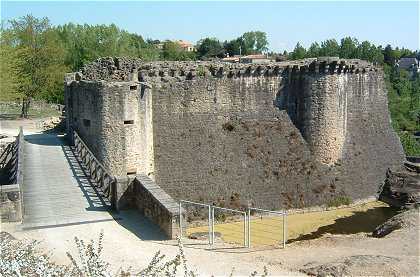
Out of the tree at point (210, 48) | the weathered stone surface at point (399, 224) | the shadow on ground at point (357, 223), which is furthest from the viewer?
the tree at point (210, 48)

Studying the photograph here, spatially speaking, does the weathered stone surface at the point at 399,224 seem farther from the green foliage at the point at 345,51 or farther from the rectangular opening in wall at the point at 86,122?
the green foliage at the point at 345,51

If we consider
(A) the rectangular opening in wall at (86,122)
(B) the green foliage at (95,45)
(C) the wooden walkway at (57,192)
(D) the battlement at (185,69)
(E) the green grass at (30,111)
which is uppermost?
(B) the green foliage at (95,45)

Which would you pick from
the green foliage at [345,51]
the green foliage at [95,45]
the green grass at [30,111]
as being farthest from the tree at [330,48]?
the green grass at [30,111]

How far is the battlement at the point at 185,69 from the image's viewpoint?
66.2ft

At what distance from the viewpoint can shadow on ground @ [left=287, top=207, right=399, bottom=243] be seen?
755 inches

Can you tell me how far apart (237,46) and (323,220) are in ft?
281

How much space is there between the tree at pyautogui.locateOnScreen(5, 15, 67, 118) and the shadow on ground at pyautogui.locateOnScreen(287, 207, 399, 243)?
25217 mm

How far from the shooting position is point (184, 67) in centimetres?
2066

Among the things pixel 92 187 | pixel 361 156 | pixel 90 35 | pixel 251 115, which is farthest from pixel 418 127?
pixel 92 187

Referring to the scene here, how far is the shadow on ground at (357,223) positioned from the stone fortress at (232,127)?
4.80 ft

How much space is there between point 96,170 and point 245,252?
266 inches

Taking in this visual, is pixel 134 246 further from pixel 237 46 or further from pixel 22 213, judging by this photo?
pixel 237 46

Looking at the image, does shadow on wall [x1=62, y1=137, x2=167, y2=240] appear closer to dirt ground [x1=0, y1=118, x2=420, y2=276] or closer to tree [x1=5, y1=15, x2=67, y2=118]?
dirt ground [x1=0, y1=118, x2=420, y2=276]

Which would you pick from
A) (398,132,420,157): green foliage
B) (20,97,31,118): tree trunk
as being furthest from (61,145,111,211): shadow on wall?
(398,132,420,157): green foliage
